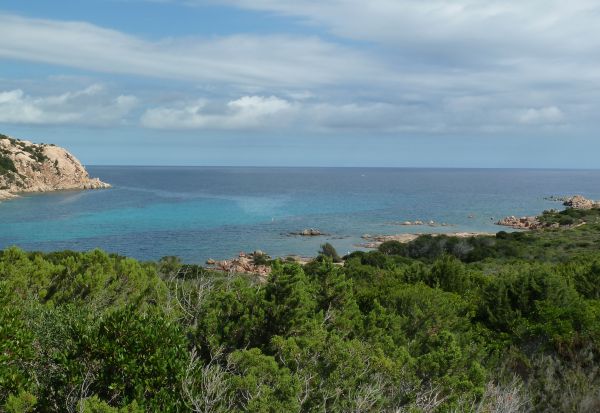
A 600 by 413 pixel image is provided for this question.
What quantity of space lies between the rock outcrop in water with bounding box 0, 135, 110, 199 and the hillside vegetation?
94.4m

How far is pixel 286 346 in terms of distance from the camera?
6.86 metres

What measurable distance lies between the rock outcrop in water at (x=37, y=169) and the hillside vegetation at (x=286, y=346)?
94405mm

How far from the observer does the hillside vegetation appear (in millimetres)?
5688

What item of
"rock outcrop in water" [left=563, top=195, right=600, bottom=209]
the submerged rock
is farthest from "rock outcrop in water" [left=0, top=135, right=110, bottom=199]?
"rock outcrop in water" [left=563, top=195, right=600, bottom=209]

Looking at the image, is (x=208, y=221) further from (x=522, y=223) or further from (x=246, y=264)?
(x=522, y=223)

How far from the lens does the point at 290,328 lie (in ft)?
27.2

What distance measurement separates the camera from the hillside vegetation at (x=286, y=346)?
569 cm

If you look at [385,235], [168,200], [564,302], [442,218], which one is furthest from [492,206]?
[564,302]

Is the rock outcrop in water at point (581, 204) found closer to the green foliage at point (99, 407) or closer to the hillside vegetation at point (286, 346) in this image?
the hillside vegetation at point (286, 346)

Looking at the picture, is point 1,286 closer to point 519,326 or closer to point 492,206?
point 519,326

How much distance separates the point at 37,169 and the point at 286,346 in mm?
114830

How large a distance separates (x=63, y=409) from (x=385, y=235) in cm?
5056

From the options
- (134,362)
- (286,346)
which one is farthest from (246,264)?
(134,362)

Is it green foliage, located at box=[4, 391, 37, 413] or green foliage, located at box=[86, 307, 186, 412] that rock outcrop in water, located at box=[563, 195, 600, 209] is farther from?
green foliage, located at box=[4, 391, 37, 413]
